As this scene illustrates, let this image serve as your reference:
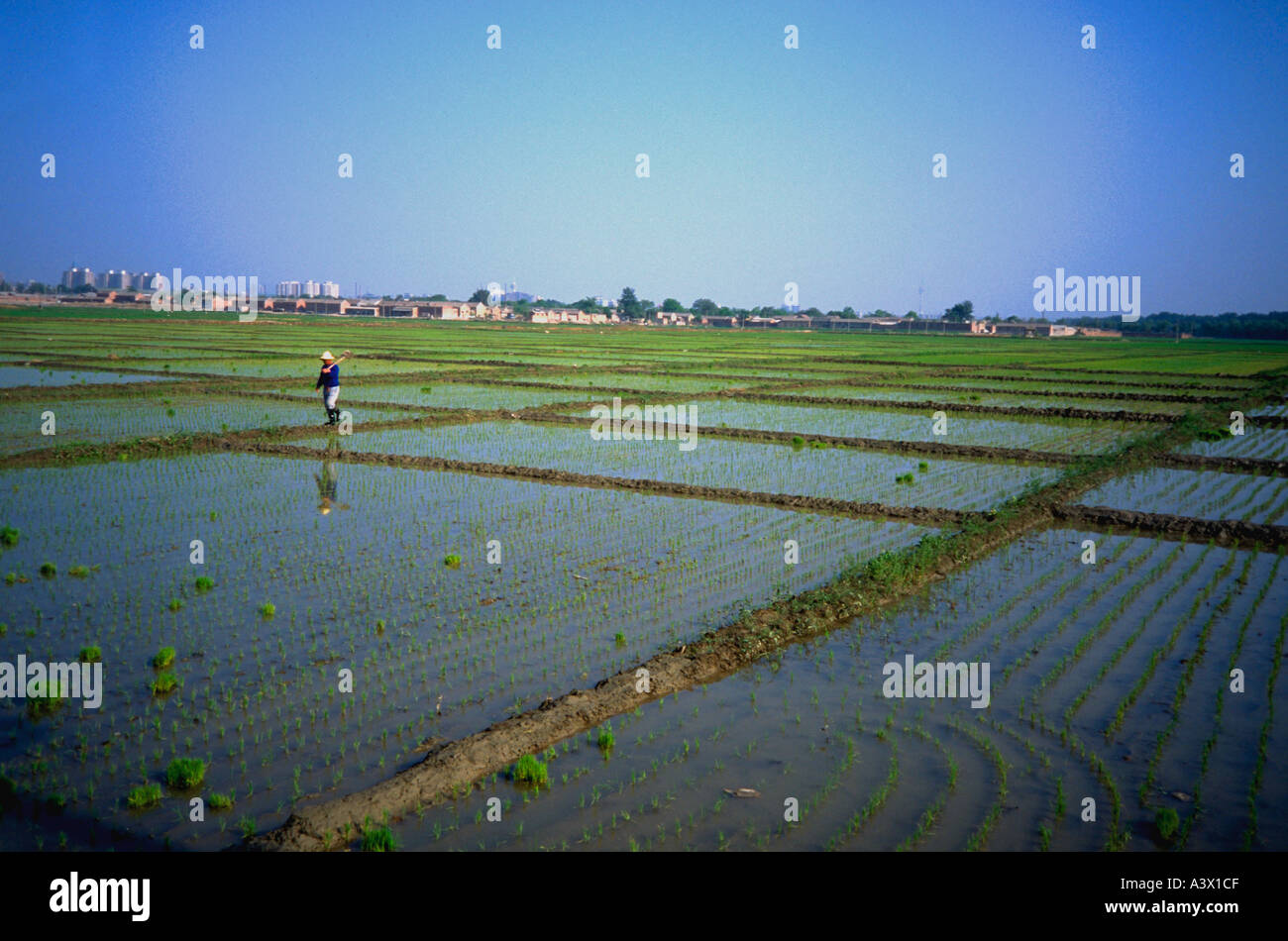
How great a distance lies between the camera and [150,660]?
5.57 m

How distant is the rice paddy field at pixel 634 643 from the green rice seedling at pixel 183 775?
0.01m

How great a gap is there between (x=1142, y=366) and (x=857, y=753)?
4071 centimetres

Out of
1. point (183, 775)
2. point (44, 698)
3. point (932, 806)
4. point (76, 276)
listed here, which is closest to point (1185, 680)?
point (932, 806)

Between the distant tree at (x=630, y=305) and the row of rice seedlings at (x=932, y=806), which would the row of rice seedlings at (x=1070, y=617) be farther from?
the distant tree at (x=630, y=305)

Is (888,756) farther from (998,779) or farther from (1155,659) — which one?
(1155,659)

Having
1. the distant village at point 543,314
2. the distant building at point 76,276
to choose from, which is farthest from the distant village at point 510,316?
the distant building at point 76,276

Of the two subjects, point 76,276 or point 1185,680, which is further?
point 76,276

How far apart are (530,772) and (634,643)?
6.54ft

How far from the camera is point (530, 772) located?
4.32 metres

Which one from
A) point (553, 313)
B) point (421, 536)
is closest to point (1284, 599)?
point (421, 536)

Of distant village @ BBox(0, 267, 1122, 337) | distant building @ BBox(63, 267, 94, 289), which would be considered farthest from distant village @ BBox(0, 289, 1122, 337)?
distant building @ BBox(63, 267, 94, 289)

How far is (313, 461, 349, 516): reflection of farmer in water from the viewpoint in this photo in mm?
10187

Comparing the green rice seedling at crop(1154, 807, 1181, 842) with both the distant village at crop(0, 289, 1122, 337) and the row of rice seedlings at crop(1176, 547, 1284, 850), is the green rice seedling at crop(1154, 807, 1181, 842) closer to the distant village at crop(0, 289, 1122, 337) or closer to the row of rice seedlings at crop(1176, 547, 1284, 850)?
the row of rice seedlings at crop(1176, 547, 1284, 850)
